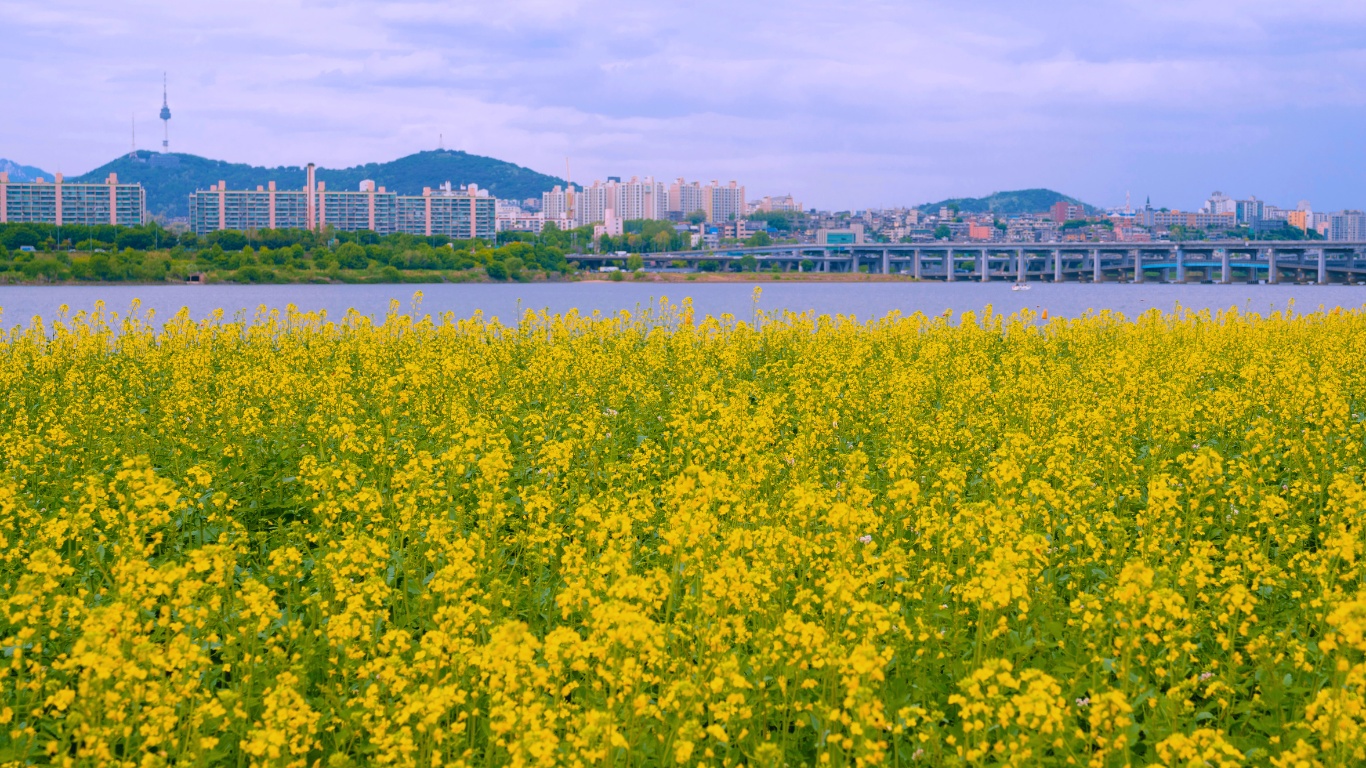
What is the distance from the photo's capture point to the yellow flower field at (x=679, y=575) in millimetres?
4316

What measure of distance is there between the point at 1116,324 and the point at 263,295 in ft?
232

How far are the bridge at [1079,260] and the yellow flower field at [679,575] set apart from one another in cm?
11726

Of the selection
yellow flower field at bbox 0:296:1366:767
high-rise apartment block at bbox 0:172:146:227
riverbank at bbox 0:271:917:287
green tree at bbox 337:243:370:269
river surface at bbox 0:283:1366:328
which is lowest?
yellow flower field at bbox 0:296:1366:767

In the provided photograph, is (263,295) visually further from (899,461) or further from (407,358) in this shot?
(899,461)

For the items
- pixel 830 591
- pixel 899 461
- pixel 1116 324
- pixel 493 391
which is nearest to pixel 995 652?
pixel 830 591

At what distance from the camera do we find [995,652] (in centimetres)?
553

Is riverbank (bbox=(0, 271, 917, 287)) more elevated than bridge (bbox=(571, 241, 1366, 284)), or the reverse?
bridge (bbox=(571, 241, 1366, 284))

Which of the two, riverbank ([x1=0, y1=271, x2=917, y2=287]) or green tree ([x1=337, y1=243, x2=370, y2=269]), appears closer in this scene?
riverbank ([x1=0, y1=271, x2=917, y2=287])

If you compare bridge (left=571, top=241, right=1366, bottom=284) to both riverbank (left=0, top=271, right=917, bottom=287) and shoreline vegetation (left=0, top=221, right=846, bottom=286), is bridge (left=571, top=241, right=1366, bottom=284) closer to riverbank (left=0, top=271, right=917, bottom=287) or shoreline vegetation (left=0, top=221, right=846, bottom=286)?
riverbank (left=0, top=271, right=917, bottom=287)

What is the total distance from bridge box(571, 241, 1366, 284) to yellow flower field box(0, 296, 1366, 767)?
385ft

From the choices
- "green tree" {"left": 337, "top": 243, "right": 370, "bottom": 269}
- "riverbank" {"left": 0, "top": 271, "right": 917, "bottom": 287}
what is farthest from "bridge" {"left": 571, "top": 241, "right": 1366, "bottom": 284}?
"green tree" {"left": 337, "top": 243, "right": 370, "bottom": 269}

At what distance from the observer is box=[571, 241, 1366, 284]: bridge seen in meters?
127

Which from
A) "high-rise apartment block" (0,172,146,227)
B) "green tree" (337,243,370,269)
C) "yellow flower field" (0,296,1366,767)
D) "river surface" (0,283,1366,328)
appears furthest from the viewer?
"high-rise apartment block" (0,172,146,227)

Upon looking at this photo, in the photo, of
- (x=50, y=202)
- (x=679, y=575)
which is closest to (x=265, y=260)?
(x=679, y=575)
